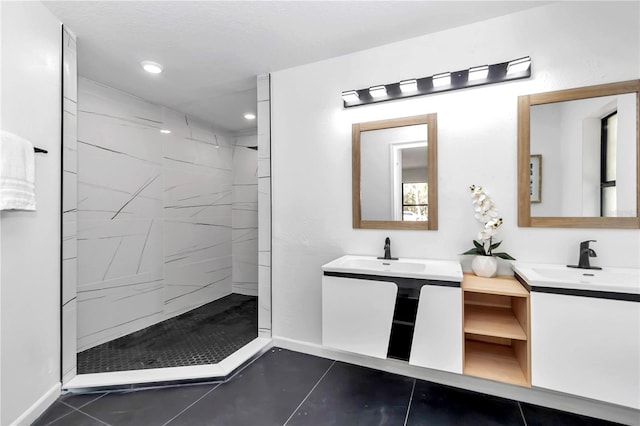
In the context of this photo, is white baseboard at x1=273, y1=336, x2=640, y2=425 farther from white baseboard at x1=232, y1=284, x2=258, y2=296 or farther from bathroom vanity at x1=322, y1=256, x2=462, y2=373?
white baseboard at x1=232, y1=284, x2=258, y2=296

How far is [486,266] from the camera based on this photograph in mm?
1846

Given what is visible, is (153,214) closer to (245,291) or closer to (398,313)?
(245,291)

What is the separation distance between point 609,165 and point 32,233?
129 inches

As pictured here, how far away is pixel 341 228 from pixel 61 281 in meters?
1.91

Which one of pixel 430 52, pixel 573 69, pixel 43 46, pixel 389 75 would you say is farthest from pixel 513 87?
pixel 43 46

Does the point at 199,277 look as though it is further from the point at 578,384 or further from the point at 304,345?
the point at 578,384

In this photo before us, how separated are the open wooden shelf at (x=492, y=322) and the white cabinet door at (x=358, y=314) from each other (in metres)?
0.46

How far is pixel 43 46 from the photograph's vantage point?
A: 68.8 inches

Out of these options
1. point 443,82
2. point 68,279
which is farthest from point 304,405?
point 443,82

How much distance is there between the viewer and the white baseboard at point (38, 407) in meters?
1.56

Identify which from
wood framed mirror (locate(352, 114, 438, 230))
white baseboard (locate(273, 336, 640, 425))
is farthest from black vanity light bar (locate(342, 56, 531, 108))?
white baseboard (locate(273, 336, 640, 425))

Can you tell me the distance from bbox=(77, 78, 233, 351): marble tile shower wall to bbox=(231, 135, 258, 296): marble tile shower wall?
21 cm

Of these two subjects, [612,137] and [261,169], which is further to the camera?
[261,169]

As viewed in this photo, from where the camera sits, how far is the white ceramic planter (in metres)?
1.84
